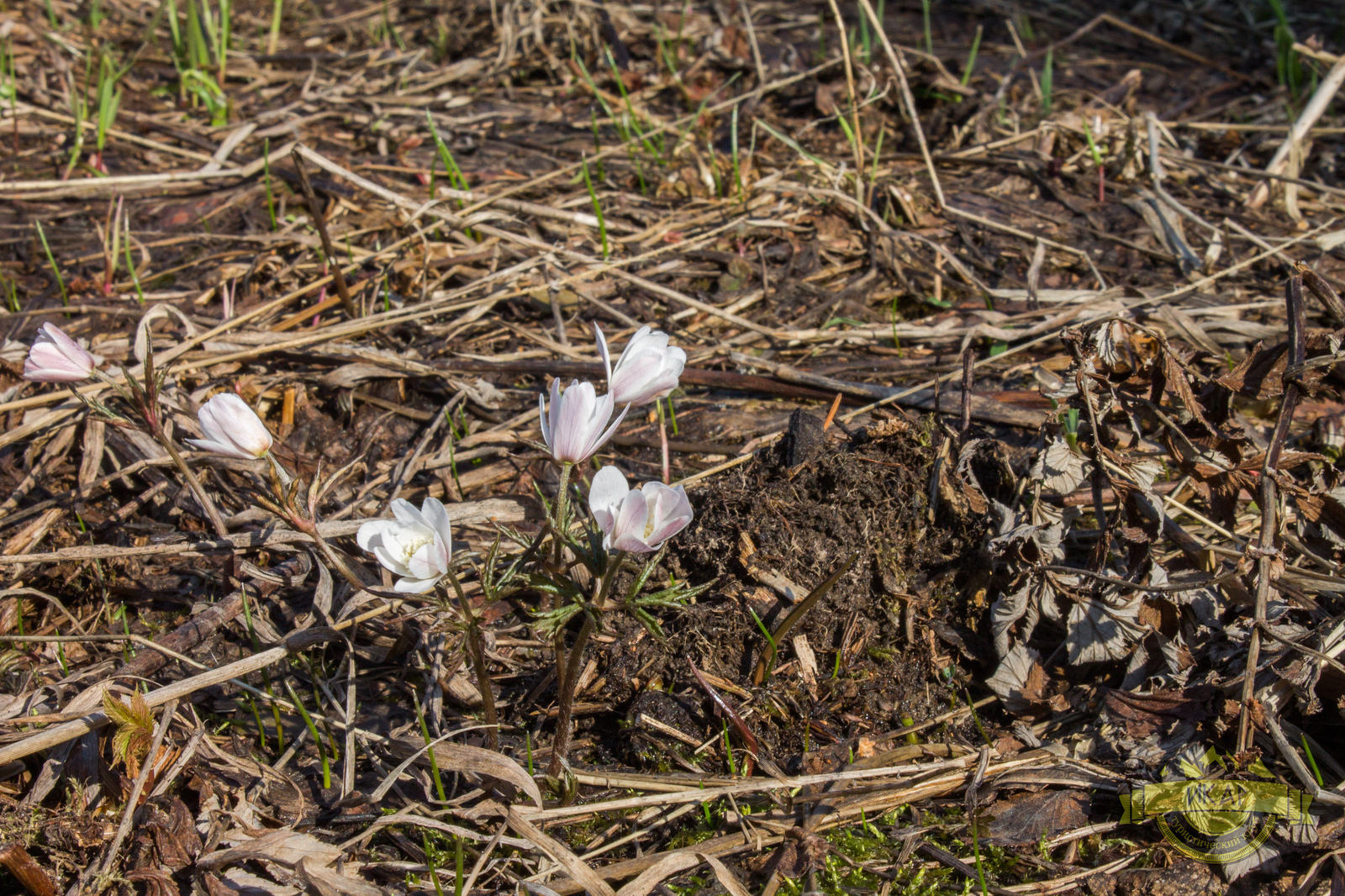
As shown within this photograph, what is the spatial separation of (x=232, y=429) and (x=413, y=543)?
422 mm

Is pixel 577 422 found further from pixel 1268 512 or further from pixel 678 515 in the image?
pixel 1268 512

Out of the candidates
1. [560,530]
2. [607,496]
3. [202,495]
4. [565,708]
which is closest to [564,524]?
[560,530]

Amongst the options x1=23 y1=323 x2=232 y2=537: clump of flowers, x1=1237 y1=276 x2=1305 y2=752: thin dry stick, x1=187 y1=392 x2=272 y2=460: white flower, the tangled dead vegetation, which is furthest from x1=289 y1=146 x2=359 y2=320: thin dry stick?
x1=1237 y1=276 x2=1305 y2=752: thin dry stick

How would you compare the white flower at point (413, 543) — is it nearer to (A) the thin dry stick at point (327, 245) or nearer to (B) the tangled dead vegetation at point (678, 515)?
(B) the tangled dead vegetation at point (678, 515)

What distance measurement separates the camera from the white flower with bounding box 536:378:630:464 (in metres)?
1.47

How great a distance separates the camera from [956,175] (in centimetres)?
406

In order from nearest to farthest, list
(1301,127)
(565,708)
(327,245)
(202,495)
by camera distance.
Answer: (565,708)
(202,495)
(327,245)
(1301,127)

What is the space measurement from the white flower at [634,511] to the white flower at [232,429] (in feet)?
2.30

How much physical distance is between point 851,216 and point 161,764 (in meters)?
3.04

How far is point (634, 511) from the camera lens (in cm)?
137

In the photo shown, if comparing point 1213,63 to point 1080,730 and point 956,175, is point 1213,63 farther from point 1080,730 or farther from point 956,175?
point 1080,730

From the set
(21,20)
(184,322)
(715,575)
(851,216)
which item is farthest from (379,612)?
(21,20)

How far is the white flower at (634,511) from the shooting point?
1.37m

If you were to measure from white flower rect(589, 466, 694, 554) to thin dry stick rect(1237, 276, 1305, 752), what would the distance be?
1267 mm
